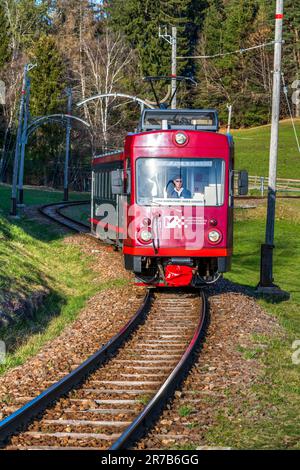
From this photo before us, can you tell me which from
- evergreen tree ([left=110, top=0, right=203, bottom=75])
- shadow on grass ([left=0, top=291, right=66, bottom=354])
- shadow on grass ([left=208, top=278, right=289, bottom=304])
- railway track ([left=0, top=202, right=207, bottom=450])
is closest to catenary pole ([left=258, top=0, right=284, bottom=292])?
shadow on grass ([left=208, top=278, right=289, bottom=304])

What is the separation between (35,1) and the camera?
87312 mm

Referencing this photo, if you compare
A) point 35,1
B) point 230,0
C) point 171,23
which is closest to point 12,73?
point 35,1

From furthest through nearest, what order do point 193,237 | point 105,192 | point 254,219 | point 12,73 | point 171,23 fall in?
1. point 171,23
2. point 12,73
3. point 254,219
4. point 105,192
5. point 193,237

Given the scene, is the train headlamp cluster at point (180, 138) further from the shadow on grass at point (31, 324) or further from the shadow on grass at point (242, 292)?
the shadow on grass at point (31, 324)

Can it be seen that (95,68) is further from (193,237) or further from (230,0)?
(193,237)

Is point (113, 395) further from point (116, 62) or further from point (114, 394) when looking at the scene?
point (116, 62)

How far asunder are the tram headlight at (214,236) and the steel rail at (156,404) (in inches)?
152

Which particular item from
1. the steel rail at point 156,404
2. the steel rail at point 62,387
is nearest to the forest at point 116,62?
the steel rail at point 62,387

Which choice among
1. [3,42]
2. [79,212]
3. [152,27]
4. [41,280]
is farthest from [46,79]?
[41,280]

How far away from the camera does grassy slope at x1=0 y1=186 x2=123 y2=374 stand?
1363 centimetres

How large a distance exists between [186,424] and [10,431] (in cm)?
172

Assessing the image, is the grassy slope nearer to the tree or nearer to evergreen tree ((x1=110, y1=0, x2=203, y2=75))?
evergreen tree ((x1=110, y1=0, x2=203, y2=75))

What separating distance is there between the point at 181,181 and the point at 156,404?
770cm

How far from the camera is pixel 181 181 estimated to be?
15531mm
